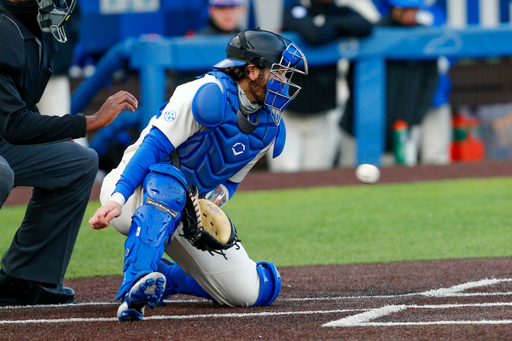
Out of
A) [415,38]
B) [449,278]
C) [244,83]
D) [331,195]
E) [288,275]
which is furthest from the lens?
[415,38]

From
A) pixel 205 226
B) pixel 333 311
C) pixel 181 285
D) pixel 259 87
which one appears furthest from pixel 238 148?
pixel 333 311

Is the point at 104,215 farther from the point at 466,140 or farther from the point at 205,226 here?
the point at 466,140

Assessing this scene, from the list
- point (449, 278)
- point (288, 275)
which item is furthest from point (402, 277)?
point (288, 275)

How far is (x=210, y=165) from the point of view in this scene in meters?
3.78

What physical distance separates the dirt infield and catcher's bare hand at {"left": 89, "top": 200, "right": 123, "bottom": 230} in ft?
1.47

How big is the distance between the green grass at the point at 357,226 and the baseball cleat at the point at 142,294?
176 cm

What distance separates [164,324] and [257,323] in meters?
0.41

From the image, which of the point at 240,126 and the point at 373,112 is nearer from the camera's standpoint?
the point at 240,126

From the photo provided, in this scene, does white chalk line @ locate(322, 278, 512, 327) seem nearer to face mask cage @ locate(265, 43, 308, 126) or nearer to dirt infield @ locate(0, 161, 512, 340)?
dirt infield @ locate(0, 161, 512, 340)

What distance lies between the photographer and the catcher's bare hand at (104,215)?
10.2 feet

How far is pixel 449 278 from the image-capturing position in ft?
14.1

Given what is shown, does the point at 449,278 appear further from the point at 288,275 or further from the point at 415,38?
the point at 415,38

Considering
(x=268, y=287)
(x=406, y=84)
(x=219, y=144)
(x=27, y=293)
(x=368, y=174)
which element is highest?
(x=219, y=144)

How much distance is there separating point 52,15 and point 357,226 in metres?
3.58
